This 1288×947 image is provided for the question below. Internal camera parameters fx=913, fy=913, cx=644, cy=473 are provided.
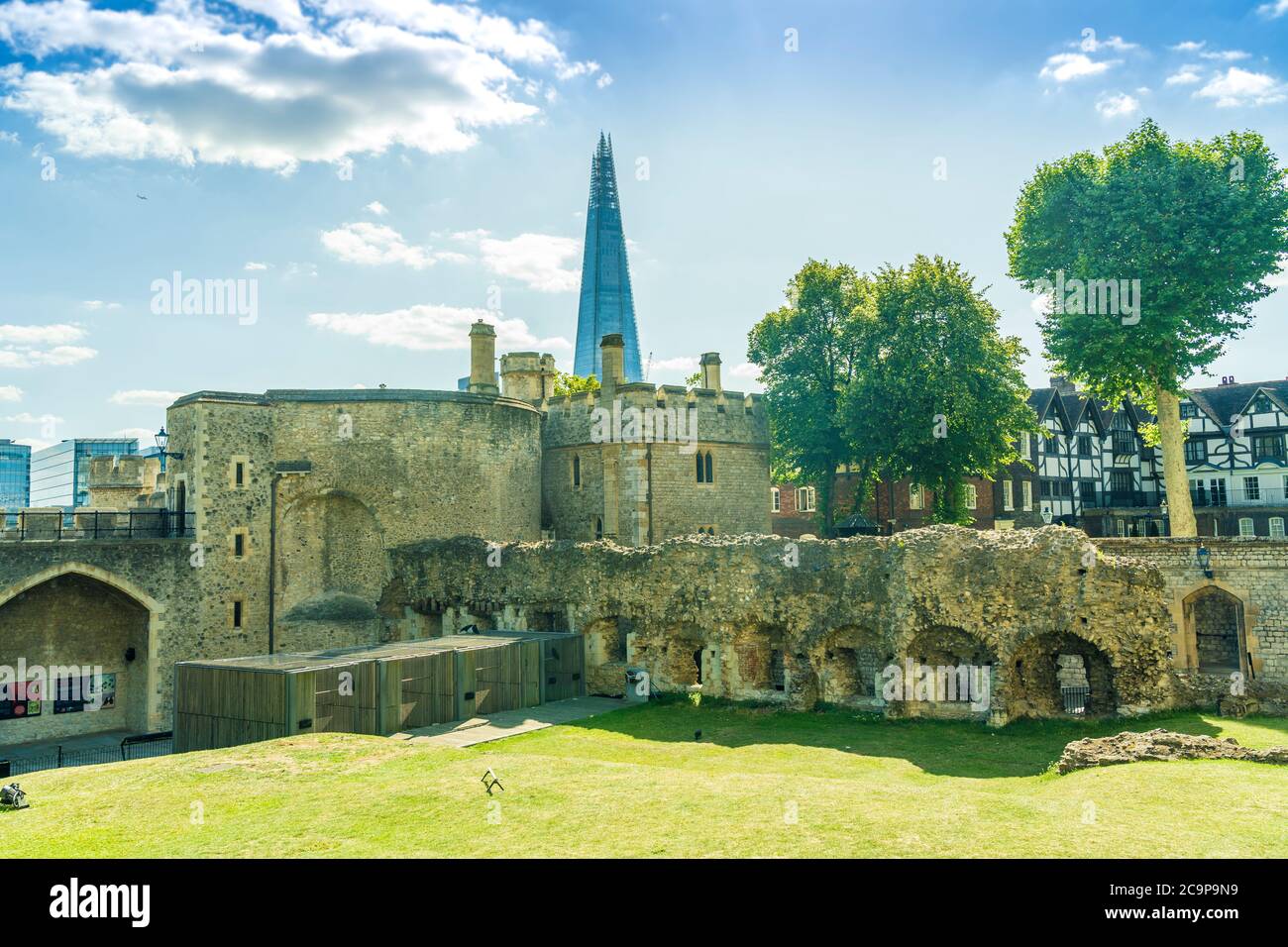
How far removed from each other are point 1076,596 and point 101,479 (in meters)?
40.3

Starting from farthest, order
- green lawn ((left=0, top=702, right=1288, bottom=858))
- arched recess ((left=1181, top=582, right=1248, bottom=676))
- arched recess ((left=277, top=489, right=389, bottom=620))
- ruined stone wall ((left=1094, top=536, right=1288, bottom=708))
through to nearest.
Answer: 1. arched recess ((left=1181, top=582, right=1248, bottom=676))
2. arched recess ((left=277, top=489, right=389, bottom=620))
3. ruined stone wall ((left=1094, top=536, right=1288, bottom=708))
4. green lawn ((left=0, top=702, right=1288, bottom=858))

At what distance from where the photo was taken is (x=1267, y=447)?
181 feet

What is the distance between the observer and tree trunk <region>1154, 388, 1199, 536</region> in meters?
34.3

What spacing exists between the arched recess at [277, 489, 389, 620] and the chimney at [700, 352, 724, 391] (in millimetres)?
17348

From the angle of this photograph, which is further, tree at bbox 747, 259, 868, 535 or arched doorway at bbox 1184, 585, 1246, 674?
tree at bbox 747, 259, 868, 535

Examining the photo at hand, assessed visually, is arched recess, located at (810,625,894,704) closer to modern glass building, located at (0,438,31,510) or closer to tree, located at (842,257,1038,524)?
tree, located at (842,257,1038,524)

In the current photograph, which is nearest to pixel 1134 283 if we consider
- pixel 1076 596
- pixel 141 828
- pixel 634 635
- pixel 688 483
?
pixel 1076 596

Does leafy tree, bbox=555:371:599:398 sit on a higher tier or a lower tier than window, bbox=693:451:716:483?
higher

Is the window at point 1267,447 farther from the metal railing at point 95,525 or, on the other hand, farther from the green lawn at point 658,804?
the metal railing at point 95,525

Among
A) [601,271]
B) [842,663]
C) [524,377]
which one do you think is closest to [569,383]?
[524,377]

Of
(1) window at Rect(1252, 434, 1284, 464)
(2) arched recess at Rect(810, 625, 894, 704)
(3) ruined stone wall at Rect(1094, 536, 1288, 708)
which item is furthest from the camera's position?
(1) window at Rect(1252, 434, 1284, 464)

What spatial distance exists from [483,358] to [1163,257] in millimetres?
27186

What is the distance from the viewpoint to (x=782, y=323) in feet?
142

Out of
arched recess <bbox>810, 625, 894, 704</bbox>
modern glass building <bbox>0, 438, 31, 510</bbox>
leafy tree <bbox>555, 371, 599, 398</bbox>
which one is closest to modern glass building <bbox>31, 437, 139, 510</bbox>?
modern glass building <bbox>0, 438, 31, 510</bbox>
